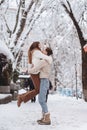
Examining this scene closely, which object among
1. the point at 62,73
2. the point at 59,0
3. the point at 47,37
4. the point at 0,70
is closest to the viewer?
the point at 0,70

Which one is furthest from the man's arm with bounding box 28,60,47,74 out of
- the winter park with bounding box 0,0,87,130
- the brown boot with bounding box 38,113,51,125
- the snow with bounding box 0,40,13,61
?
the snow with bounding box 0,40,13,61

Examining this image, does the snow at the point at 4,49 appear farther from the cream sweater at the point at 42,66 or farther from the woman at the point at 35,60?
the cream sweater at the point at 42,66

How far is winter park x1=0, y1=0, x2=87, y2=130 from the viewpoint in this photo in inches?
376

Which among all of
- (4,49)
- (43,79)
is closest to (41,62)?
(43,79)

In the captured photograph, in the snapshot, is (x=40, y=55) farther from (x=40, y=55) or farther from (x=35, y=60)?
(x=35, y=60)

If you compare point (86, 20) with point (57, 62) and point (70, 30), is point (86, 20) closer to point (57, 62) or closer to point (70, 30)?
point (70, 30)

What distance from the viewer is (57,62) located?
44469 mm

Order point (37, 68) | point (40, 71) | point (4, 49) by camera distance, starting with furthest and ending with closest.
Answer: point (4, 49), point (40, 71), point (37, 68)

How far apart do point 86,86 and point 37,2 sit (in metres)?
7.78

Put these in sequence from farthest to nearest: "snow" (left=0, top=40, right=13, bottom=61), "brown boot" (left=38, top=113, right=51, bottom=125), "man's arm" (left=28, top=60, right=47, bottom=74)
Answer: "snow" (left=0, top=40, right=13, bottom=61)
"brown boot" (left=38, top=113, right=51, bottom=125)
"man's arm" (left=28, top=60, right=47, bottom=74)

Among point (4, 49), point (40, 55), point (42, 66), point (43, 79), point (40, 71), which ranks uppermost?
point (4, 49)

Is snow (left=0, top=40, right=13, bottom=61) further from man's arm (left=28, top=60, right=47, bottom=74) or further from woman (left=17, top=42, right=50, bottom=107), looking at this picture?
man's arm (left=28, top=60, right=47, bottom=74)

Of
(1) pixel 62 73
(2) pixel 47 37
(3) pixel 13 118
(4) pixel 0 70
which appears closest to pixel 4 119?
(3) pixel 13 118

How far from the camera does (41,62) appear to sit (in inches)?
373
